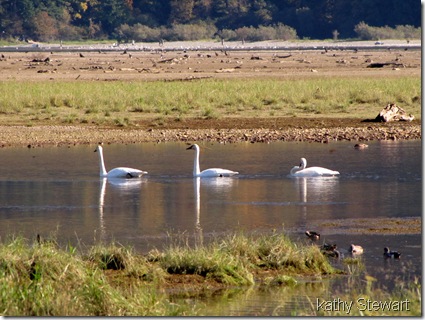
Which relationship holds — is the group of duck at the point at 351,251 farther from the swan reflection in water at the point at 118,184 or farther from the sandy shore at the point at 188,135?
the sandy shore at the point at 188,135

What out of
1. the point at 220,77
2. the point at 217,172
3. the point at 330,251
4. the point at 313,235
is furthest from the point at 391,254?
the point at 220,77

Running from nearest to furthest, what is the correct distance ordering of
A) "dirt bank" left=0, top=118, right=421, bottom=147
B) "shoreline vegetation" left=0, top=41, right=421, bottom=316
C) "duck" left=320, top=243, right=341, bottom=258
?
"shoreline vegetation" left=0, top=41, right=421, bottom=316 → "duck" left=320, top=243, right=341, bottom=258 → "dirt bank" left=0, top=118, right=421, bottom=147

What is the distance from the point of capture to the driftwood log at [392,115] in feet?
81.5

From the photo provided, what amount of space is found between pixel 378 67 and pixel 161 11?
55.6 meters

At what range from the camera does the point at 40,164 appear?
18938mm

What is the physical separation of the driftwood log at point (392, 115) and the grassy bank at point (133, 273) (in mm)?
13871

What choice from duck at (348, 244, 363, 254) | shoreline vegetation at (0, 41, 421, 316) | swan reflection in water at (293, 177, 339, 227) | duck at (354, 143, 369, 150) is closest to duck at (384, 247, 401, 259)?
duck at (348, 244, 363, 254)

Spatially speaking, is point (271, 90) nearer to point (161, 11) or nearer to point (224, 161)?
point (224, 161)

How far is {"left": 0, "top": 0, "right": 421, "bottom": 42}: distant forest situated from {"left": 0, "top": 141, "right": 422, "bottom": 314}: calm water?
65.3 m

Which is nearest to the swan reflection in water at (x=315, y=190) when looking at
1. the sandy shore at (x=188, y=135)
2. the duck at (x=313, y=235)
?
the duck at (x=313, y=235)

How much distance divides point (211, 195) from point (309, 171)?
2.12 meters

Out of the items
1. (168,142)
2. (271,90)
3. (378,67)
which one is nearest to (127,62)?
(378,67)

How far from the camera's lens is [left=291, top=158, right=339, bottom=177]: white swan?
1673cm

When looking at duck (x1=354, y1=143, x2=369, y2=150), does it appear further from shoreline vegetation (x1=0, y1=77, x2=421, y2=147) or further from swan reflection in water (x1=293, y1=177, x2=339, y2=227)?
Answer: swan reflection in water (x1=293, y1=177, x2=339, y2=227)
